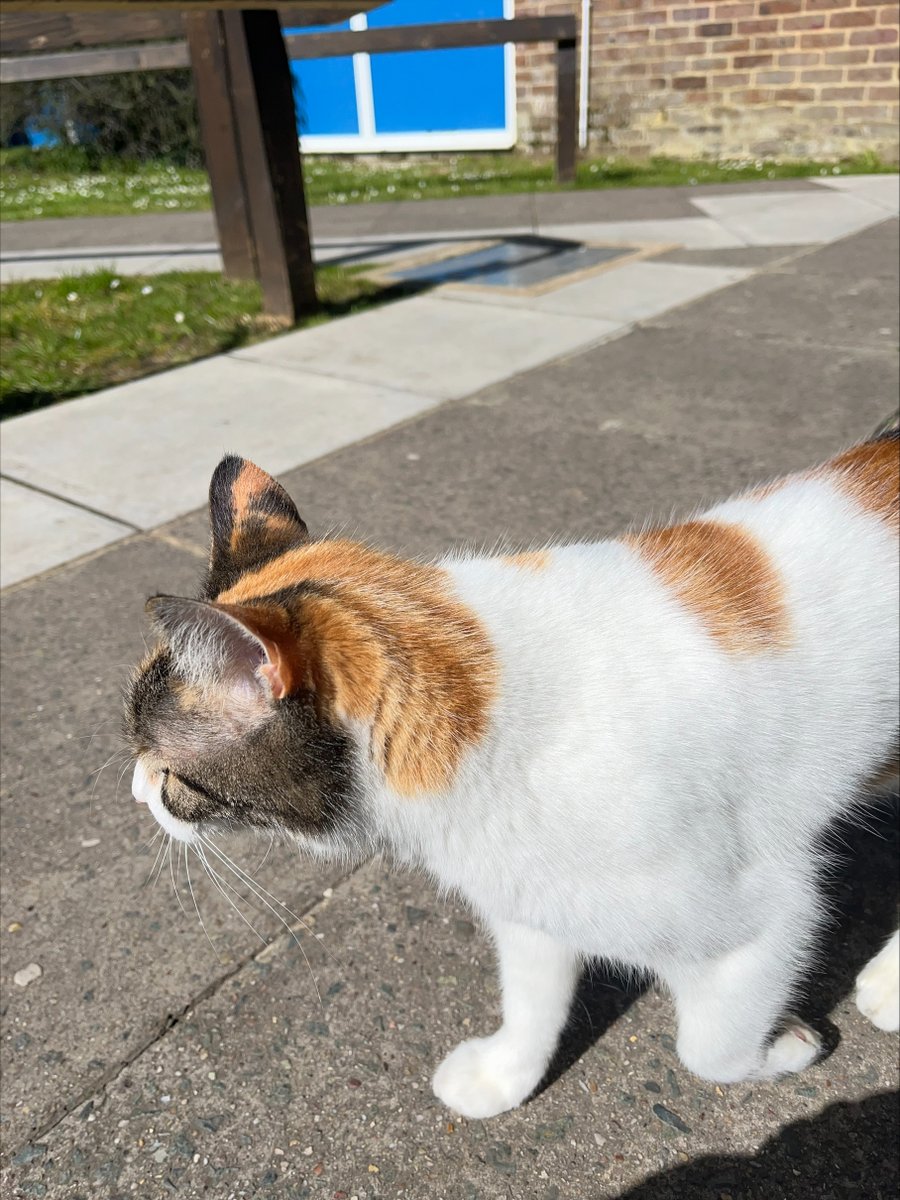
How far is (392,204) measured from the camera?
11258mm

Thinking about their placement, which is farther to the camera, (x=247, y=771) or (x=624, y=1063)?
(x=624, y=1063)

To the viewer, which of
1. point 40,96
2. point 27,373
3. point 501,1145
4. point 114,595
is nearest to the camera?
point 501,1145

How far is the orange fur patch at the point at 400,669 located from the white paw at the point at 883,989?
3.74 ft

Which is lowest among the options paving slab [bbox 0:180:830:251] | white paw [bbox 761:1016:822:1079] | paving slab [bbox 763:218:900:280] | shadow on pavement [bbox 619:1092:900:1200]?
shadow on pavement [bbox 619:1092:900:1200]

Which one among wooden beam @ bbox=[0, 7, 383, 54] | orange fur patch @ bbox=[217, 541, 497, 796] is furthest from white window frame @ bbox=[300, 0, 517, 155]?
orange fur patch @ bbox=[217, 541, 497, 796]

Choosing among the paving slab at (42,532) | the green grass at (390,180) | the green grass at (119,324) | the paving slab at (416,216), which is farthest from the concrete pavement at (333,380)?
the green grass at (390,180)

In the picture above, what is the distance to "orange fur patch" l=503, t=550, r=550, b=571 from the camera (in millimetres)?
1773

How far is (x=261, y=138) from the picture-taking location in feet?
19.0

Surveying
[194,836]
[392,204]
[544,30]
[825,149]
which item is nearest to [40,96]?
[392,204]

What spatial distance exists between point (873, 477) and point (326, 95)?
50.6 feet

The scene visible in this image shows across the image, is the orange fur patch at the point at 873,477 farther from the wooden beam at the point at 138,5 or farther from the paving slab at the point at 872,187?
the paving slab at the point at 872,187

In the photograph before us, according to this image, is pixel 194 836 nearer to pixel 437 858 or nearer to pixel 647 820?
pixel 437 858

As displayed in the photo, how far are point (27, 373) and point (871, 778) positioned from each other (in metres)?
5.30

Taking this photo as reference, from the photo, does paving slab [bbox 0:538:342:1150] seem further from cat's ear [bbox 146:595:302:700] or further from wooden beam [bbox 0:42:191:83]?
wooden beam [bbox 0:42:191:83]
